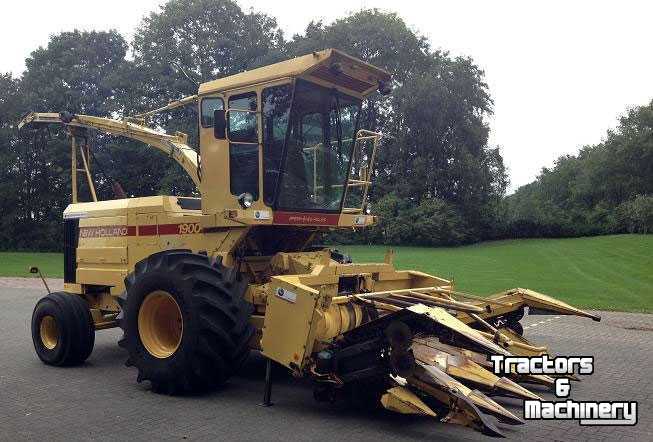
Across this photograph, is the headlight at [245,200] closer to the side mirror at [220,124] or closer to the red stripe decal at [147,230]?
the side mirror at [220,124]

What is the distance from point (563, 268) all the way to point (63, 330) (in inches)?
857

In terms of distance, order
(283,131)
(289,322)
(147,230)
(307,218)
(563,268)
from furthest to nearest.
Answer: (563,268) < (147,230) < (307,218) < (283,131) < (289,322)

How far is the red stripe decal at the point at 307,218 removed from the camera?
7.01 meters

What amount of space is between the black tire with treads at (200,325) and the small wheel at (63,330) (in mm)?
1944

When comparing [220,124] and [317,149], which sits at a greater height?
[220,124]

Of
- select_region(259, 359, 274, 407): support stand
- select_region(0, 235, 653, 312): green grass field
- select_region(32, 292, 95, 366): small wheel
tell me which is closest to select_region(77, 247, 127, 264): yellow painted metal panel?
select_region(32, 292, 95, 366): small wheel

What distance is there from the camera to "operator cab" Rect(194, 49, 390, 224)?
685cm

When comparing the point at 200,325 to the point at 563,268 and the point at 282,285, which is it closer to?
the point at 282,285

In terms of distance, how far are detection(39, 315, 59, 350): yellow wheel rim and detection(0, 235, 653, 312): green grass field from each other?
11378 millimetres

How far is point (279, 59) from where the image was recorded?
4044 cm

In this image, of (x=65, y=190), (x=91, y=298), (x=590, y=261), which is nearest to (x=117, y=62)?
(x=65, y=190)

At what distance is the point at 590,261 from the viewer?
93.1 feet

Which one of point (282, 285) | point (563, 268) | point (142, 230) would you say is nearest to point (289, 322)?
point (282, 285)

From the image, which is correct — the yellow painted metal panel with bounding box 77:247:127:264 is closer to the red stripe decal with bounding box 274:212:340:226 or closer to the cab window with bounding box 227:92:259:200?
the cab window with bounding box 227:92:259:200
